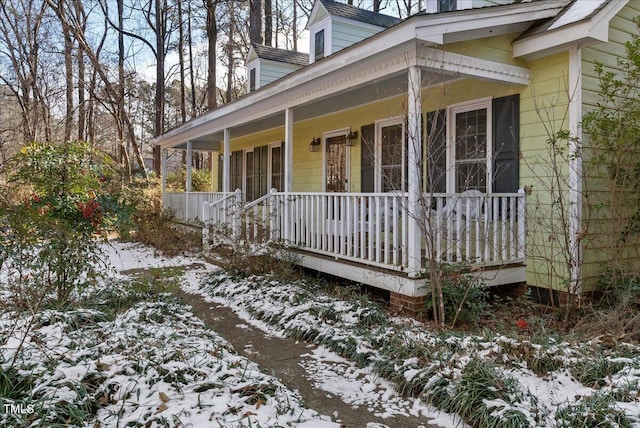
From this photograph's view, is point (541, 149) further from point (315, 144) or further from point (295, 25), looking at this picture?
point (295, 25)

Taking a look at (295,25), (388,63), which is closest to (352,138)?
(388,63)

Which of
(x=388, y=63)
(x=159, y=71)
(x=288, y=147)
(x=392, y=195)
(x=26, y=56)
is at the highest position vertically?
(x=26, y=56)

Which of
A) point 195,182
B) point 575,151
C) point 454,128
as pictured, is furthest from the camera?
point 195,182

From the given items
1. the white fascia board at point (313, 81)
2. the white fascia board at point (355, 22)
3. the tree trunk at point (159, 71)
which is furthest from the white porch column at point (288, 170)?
the tree trunk at point (159, 71)

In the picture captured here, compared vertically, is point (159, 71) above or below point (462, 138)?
above

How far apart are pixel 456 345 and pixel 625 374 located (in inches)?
47.4

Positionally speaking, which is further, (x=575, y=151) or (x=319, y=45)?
(x=319, y=45)

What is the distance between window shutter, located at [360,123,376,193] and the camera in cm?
821

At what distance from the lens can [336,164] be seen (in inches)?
367

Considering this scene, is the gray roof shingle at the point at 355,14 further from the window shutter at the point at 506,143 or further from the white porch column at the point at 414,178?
the white porch column at the point at 414,178

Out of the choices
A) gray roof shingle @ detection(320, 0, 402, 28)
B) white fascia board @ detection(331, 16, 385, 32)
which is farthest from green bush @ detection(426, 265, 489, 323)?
gray roof shingle @ detection(320, 0, 402, 28)

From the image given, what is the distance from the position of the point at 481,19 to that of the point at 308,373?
4.25 m

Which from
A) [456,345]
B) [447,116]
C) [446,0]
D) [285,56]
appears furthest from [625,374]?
[285,56]

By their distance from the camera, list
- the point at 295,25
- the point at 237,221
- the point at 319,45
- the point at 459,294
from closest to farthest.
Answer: the point at 459,294 → the point at 237,221 → the point at 319,45 → the point at 295,25
